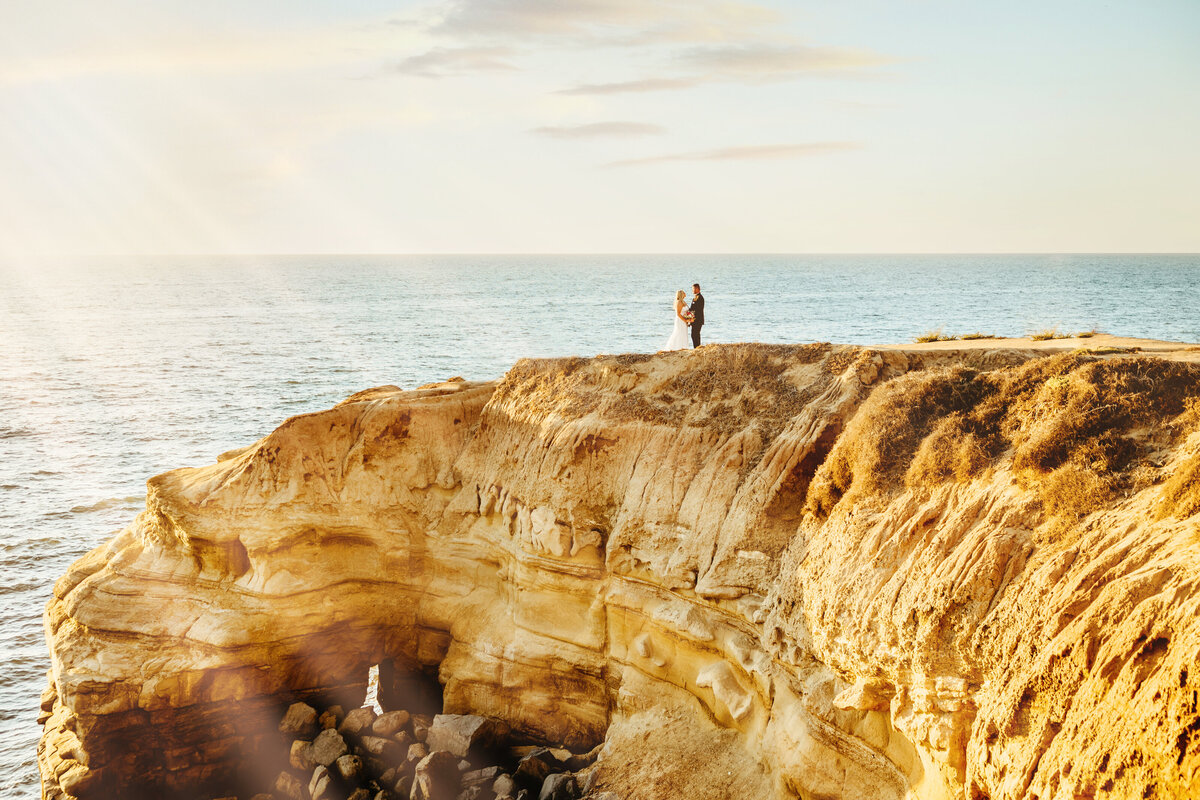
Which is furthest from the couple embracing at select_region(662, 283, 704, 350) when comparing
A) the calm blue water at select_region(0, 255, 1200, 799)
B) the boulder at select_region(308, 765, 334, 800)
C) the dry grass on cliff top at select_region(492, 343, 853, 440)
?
the boulder at select_region(308, 765, 334, 800)

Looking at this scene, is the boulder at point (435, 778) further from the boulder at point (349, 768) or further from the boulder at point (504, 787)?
the boulder at point (349, 768)

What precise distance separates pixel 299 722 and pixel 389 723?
1.93m

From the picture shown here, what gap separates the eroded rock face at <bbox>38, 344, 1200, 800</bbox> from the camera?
930 cm

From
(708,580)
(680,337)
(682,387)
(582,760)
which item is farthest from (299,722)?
(680,337)

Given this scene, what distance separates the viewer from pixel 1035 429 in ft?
38.1

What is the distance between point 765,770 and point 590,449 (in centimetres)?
665

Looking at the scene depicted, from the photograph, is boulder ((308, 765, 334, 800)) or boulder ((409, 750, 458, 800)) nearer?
boulder ((409, 750, 458, 800))

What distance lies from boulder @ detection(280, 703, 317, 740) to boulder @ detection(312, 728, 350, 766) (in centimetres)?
62

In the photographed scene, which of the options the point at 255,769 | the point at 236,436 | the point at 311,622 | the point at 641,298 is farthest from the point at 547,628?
the point at 641,298

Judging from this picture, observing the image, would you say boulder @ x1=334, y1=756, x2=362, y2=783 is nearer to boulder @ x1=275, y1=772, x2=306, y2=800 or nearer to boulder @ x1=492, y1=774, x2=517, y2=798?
boulder @ x1=275, y1=772, x2=306, y2=800

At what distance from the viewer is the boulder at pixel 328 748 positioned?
53.3 feet

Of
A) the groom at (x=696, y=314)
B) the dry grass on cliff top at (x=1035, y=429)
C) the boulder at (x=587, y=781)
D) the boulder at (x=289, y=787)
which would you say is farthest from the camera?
the groom at (x=696, y=314)

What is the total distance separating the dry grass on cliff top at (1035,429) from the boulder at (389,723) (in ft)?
30.2

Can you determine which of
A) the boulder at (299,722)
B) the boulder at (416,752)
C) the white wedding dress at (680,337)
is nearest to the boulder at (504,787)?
the boulder at (416,752)
